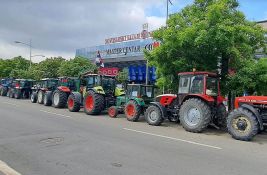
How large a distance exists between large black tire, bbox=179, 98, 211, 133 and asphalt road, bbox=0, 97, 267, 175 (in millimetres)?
448

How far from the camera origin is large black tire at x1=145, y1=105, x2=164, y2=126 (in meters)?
16.0

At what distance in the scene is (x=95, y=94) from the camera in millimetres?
20031

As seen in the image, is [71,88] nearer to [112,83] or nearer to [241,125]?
[112,83]

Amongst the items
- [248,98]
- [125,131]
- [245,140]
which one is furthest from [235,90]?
[125,131]

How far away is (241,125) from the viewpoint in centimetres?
1269

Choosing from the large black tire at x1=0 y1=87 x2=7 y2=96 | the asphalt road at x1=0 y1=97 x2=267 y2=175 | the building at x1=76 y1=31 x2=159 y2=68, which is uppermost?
the building at x1=76 y1=31 x2=159 y2=68

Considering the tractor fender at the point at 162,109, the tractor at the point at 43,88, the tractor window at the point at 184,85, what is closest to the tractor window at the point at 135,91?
the tractor fender at the point at 162,109

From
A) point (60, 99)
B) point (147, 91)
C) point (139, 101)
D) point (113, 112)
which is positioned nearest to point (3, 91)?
point (60, 99)

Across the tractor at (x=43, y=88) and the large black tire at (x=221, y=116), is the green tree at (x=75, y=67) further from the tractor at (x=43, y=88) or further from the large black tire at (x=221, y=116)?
the large black tire at (x=221, y=116)

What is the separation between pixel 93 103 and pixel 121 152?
35.1 feet

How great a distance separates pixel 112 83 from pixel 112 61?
20742 mm

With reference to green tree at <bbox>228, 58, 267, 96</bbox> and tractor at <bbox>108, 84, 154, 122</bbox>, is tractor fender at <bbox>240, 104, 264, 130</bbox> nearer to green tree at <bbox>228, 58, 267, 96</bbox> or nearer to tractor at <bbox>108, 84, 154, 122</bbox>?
green tree at <bbox>228, 58, 267, 96</bbox>

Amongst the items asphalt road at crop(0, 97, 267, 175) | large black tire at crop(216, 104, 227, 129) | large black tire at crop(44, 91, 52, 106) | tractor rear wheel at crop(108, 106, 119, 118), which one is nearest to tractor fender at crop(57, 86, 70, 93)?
large black tire at crop(44, 91, 52, 106)

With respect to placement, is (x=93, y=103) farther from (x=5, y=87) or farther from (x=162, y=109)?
(x=5, y=87)
